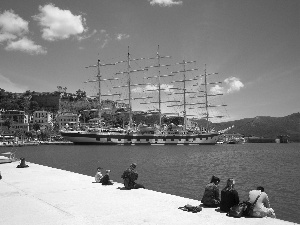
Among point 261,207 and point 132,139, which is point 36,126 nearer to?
point 132,139

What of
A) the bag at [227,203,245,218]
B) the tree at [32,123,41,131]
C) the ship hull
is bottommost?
the ship hull

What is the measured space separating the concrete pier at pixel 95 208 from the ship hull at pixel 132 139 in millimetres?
91476

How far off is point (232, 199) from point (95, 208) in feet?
13.8

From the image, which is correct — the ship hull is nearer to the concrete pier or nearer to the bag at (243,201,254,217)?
the concrete pier

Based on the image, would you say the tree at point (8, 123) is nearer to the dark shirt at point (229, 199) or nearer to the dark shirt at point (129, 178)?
the dark shirt at point (129, 178)

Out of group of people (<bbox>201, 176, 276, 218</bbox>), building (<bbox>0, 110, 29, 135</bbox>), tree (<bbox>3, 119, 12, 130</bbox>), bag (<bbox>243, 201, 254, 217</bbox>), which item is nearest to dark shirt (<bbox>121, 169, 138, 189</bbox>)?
group of people (<bbox>201, 176, 276, 218</bbox>)

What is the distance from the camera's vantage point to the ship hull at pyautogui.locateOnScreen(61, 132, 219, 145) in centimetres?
10406

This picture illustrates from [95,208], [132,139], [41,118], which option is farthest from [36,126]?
[95,208]

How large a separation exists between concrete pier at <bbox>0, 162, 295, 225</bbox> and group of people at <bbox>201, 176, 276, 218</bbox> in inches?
10.8

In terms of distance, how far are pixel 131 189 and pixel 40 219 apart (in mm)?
5152

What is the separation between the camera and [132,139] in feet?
349

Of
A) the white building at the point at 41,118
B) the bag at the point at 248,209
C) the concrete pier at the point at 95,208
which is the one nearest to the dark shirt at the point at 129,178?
the concrete pier at the point at 95,208

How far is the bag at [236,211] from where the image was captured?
7930 millimetres

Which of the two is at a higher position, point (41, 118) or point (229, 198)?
point (41, 118)
